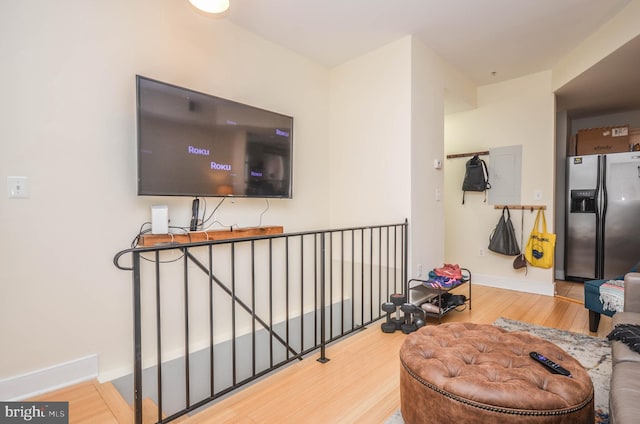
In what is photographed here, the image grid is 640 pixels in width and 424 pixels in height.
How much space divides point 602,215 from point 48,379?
18.8 ft

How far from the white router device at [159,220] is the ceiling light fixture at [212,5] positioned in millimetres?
1324

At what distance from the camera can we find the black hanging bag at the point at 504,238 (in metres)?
3.84

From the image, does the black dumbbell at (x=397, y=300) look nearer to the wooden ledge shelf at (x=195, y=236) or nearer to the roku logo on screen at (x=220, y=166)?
the wooden ledge shelf at (x=195, y=236)

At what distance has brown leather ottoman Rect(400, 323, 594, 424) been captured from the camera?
1.10 metres

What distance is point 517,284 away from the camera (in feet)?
12.8

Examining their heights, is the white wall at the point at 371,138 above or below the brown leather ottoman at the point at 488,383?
above

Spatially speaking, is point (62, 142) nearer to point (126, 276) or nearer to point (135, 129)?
point (135, 129)

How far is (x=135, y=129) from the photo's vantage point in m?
2.10

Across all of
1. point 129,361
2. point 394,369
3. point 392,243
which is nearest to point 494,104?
point 392,243

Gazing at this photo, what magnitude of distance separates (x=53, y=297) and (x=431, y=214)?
10.5ft

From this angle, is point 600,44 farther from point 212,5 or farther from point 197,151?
point 197,151

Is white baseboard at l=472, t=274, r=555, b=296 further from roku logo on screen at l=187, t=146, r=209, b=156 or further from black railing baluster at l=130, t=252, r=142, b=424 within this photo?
black railing baluster at l=130, t=252, r=142, b=424

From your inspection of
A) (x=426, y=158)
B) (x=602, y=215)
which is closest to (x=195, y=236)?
(x=426, y=158)

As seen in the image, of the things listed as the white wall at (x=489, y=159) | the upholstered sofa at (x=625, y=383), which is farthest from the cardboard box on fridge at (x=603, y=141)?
the upholstered sofa at (x=625, y=383)
